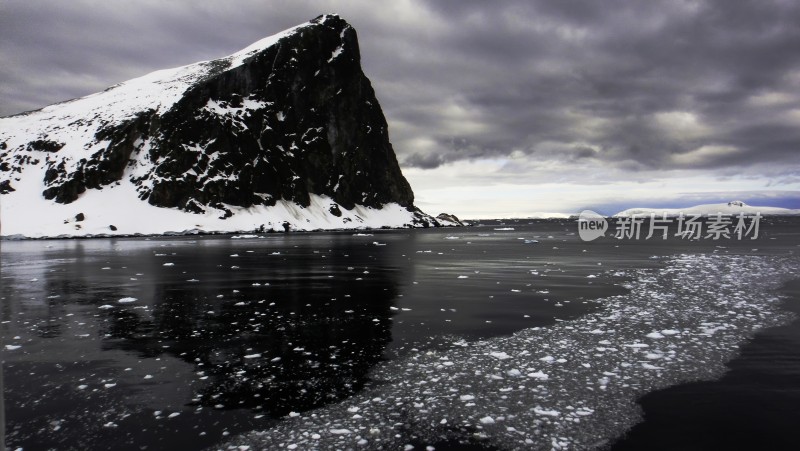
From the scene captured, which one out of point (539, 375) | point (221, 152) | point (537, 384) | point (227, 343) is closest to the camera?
point (537, 384)

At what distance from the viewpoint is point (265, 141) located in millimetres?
132375

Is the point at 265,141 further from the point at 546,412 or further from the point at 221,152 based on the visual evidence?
the point at 546,412

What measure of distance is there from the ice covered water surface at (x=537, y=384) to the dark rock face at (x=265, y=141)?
355 ft

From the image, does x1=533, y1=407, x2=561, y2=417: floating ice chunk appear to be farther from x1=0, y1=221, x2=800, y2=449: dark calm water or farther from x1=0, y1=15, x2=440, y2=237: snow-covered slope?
x1=0, y1=15, x2=440, y2=237: snow-covered slope

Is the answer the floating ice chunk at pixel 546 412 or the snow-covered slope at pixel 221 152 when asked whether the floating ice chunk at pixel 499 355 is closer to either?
the floating ice chunk at pixel 546 412

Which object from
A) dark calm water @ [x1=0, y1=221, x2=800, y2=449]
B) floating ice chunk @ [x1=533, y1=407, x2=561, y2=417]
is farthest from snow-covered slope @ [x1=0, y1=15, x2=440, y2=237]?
floating ice chunk @ [x1=533, y1=407, x2=561, y2=417]

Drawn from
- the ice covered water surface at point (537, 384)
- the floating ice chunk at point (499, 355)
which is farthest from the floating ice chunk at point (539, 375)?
the floating ice chunk at point (499, 355)

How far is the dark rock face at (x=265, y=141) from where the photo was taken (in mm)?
109938

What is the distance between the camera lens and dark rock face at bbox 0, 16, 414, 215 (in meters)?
110

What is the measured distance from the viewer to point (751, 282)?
22.6 metres

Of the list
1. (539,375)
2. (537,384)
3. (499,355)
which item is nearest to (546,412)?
(537,384)

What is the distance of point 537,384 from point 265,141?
13211 cm

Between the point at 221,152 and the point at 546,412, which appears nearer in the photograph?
the point at 546,412

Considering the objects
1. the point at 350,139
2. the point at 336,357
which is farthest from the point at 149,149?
the point at 336,357
